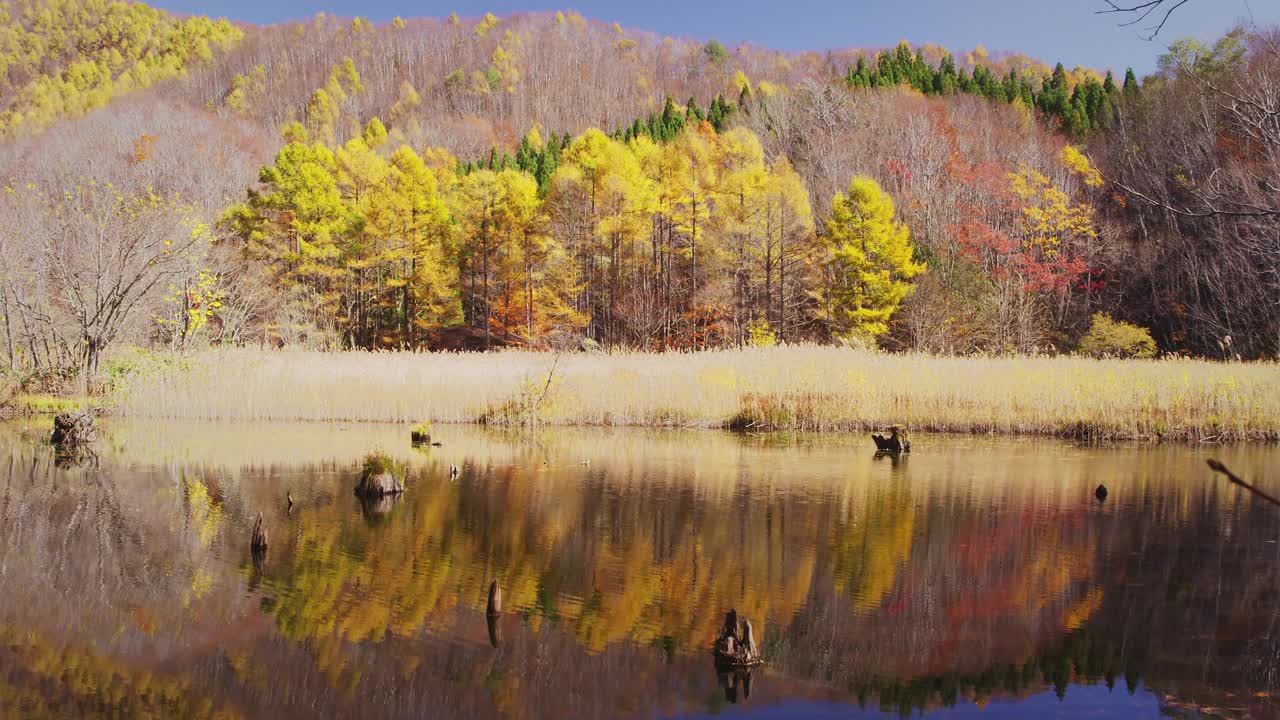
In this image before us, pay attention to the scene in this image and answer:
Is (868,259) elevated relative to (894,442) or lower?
elevated

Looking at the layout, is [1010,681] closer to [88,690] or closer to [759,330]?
[88,690]

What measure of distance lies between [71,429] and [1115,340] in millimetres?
33690

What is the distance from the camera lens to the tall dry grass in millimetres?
19859

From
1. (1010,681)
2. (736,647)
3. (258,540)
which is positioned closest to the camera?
(1010,681)

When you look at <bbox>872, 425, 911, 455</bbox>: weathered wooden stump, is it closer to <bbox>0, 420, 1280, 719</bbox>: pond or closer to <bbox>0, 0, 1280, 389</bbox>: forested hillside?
<bbox>0, 420, 1280, 719</bbox>: pond

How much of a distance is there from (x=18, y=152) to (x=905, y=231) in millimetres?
64560

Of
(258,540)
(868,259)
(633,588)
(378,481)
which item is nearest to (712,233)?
(868,259)

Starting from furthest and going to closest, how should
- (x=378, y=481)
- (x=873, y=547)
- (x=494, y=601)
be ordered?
(x=378, y=481) < (x=873, y=547) < (x=494, y=601)

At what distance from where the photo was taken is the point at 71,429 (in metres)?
17.8

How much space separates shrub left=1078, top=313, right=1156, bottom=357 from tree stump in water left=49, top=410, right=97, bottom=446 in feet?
106

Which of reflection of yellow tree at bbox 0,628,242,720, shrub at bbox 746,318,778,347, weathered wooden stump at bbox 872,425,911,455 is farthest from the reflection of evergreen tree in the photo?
shrub at bbox 746,318,778,347

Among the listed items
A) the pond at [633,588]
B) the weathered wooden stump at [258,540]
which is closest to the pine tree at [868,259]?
the pond at [633,588]

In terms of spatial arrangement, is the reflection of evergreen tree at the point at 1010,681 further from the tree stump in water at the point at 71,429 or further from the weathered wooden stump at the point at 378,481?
the tree stump in water at the point at 71,429

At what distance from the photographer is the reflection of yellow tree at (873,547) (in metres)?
9.68
